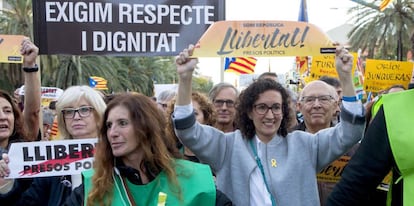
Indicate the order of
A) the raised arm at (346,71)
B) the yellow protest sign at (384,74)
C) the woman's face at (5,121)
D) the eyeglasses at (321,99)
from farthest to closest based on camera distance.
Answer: the yellow protest sign at (384,74) → the eyeglasses at (321,99) → the woman's face at (5,121) → the raised arm at (346,71)

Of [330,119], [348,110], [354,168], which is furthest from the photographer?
[330,119]

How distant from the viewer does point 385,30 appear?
65.9 ft

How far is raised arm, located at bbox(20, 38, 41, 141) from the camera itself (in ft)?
12.6

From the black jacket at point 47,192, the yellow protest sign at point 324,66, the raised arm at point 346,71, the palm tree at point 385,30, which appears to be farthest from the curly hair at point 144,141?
the palm tree at point 385,30

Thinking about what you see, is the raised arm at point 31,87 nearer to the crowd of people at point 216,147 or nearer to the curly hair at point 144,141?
the crowd of people at point 216,147

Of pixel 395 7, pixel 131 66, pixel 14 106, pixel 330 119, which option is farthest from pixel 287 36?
pixel 131 66

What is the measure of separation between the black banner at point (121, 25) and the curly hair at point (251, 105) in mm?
1142

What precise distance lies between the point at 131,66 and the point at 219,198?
30.3 m

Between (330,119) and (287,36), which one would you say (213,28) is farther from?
(330,119)

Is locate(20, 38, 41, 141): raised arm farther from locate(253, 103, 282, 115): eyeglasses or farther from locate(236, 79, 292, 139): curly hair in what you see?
locate(253, 103, 282, 115): eyeglasses

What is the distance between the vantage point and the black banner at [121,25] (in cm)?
428

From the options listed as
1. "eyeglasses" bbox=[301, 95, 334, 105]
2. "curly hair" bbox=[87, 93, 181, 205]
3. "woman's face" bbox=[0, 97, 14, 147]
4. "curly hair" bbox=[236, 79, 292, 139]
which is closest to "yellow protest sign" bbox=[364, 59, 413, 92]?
"eyeglasses" bbox=[301, 95, 334, 105]

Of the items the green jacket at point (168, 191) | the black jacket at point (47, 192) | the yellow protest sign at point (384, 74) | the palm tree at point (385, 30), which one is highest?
the palm tree at point (385, 30)

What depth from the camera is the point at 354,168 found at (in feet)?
5.95
